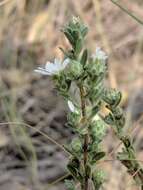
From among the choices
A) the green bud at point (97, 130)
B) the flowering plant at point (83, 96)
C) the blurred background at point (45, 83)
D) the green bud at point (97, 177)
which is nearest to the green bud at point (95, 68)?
the flowering plant at point (83, 96)

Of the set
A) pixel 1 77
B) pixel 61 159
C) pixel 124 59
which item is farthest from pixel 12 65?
pixel 61 159

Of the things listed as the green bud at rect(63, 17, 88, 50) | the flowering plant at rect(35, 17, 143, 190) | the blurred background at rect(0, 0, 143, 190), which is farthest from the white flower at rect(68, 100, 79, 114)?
the blurred background at rect(0, 0, 143, 190)

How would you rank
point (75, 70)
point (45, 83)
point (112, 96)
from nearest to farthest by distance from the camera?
point (75, 70) < point (112, 96) < point (45, 83)

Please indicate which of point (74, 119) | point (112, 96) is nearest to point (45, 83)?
point (112, 96)

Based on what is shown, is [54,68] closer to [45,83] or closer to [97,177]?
[97,177]

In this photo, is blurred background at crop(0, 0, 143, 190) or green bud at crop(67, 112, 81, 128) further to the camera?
blurred background at crop(0, 0, 143, 190)

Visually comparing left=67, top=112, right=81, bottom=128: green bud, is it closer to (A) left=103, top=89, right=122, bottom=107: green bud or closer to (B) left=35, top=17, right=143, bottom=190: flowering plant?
(B) left=35, top=17, right=143, bottom=190: flowering plant
